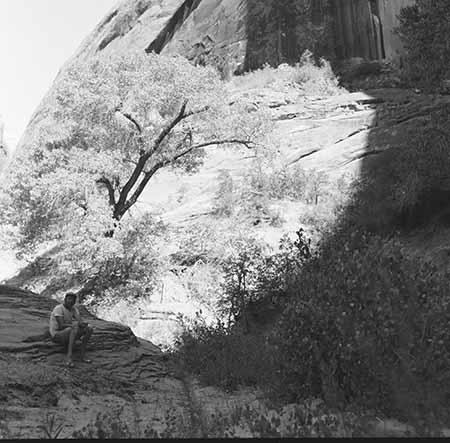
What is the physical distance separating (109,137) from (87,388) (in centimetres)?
1074

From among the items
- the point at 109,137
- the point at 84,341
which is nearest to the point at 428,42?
the point at 84,341

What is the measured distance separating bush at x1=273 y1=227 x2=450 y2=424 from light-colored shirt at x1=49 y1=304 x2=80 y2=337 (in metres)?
4.77

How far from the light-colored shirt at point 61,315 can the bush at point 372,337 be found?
4.77 metres

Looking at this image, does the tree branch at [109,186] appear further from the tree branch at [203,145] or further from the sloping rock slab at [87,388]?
the sloping rock slab at [87,388]

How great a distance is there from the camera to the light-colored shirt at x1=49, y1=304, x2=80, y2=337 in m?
8.93

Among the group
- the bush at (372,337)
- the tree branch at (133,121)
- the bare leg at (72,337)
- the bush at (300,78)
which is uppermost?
the bush at (300,78)

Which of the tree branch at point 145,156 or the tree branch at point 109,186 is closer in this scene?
the tree branch at point 109,186

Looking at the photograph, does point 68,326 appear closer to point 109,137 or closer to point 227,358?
point 227,358

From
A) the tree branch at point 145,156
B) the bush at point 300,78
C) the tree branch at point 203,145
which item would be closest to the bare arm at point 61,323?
the tree branch at point 145,156

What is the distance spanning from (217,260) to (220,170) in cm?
625

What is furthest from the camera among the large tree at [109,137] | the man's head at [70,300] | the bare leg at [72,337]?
the large tree at [109,137]

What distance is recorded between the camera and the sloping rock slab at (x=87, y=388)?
4.82 metres

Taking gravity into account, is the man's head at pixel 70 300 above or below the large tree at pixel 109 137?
below

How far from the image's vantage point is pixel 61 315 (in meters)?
8.99
